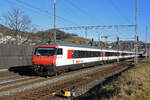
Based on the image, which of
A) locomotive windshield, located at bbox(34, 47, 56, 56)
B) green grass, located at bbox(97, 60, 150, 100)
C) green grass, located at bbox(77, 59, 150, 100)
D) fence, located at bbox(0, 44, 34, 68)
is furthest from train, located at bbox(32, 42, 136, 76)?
fence, located at bbox(0, 44, 34, 68)

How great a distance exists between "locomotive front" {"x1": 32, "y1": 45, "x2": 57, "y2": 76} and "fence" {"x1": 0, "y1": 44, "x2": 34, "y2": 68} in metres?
6.16

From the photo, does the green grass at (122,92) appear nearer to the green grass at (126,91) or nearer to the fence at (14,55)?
the green grass at (126,91)

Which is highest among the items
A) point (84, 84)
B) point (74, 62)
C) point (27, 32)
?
point (27, 32)

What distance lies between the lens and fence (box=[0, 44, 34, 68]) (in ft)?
62.1

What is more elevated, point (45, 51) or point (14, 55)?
point (45, 51)

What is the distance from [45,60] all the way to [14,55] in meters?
7.79

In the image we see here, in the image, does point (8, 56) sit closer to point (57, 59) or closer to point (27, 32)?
point (57, 59)

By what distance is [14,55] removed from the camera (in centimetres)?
2038

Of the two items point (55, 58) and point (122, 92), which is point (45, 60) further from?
point (122, 92)

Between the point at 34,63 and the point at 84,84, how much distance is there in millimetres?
4937

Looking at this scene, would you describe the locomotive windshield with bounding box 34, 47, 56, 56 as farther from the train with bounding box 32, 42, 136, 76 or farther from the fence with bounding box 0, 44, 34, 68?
the fence with bounding box 0, 44, 34, 68

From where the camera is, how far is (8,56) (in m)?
19.6

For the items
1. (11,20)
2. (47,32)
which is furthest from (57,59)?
(47,32)

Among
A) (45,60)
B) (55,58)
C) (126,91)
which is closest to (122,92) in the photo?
(126,91)
